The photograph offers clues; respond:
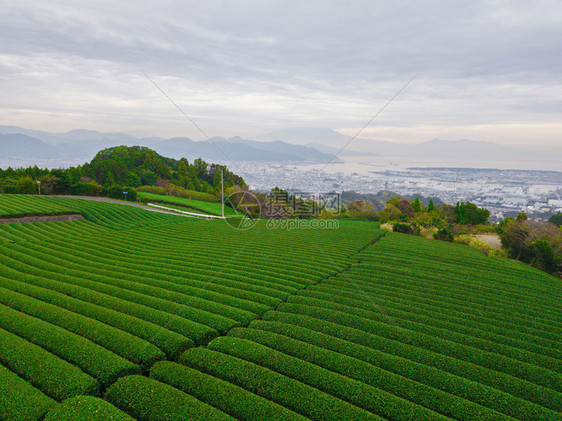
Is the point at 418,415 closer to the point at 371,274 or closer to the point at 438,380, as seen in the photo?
the point at 438,380

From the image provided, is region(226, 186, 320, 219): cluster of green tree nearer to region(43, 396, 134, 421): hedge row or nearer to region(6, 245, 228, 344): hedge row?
region(6, 245, 228, 344): hedge row

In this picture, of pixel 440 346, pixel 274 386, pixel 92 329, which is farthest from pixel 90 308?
pixel 440 346

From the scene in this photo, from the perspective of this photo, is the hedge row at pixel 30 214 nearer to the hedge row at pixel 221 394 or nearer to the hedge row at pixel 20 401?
the hedge row at pixel 20 401

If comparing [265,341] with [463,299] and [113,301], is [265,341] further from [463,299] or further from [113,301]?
[463,299]

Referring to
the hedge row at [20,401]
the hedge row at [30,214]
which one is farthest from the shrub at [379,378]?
the hedge row at [30,214]

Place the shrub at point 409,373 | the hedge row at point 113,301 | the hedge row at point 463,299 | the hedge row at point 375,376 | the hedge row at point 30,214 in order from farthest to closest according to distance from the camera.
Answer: the hedge row at point 30,214 → the hedge row at point 463,299 → the hedge row at point 113,301 → the shrub at point 409,373 → the hedge row at point 375,376

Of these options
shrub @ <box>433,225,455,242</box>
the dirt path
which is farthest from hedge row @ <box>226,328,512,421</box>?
the dirt path
